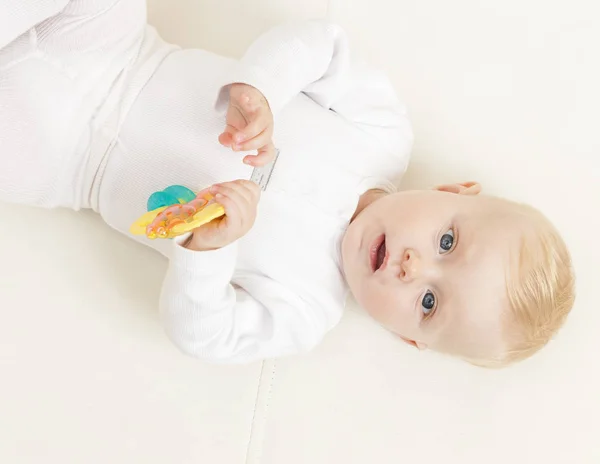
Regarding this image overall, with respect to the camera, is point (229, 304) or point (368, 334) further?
point (368, 334)

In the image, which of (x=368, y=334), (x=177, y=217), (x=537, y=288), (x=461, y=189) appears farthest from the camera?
(x=368, y=334)

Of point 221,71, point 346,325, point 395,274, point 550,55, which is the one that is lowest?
point 346,325

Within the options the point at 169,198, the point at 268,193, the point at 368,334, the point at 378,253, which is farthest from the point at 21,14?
the point at 368,334

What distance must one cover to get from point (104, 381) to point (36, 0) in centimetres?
54

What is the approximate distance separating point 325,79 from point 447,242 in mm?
294

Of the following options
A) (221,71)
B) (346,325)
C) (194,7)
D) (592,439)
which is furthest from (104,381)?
(592,439)

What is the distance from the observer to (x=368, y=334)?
1.10 metres

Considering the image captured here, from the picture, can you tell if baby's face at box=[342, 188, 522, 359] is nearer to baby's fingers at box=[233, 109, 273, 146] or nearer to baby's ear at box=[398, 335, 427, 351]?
baby's ear at box=[398, 335, 427, 351]

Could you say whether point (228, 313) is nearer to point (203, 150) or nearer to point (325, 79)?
point (203, 150)

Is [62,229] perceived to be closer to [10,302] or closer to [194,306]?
[10,302]

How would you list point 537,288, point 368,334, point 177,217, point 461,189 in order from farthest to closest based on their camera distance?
point 368,334 < point 461,189 < point 537,288 < point 177,217

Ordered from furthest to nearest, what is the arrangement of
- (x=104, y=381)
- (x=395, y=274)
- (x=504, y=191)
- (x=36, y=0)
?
(x=504, y=191)
(x=104, y=381)
(x=395, y=274)
(x=36, y=0)

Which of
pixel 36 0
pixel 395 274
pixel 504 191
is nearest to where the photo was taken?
pixel 36 0

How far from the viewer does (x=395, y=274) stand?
91 centimetres
